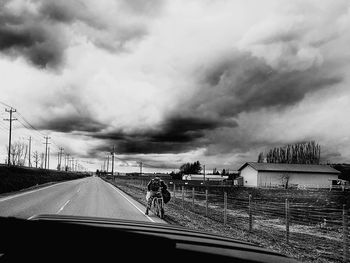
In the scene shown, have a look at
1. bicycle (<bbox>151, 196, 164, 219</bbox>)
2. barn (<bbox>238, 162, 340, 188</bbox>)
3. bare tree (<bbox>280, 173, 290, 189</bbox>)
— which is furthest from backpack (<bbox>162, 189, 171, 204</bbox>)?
bare tree (<bbox>280, 173, 290, 189</bbox>)

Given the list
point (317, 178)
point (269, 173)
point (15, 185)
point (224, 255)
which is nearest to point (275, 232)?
point (224, 255)

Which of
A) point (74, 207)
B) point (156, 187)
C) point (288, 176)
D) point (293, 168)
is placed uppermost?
point (156, 187)

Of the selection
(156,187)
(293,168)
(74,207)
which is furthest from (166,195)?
(293,168)

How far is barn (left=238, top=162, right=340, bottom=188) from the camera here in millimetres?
97000

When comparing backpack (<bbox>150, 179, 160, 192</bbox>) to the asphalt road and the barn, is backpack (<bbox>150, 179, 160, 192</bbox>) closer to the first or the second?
the asphalt road

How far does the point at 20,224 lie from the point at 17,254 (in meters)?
0.12

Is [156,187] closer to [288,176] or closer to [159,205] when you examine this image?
[159,205]

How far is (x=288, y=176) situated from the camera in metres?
95.4

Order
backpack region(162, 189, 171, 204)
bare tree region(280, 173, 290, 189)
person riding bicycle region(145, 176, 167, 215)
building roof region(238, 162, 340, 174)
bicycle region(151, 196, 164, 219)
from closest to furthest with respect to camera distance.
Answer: bicycle region(151, 196, 164, 219)
backpack region(162, 189, 171, 204)
person riding bicycle region(145, 176, 167, 215)
bare tree region(280, 173, 290, 189)
building roof region(238, 162, 340, 174)

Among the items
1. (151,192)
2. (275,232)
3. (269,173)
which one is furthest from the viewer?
(269,173)

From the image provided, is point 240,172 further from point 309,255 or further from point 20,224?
point 20,224

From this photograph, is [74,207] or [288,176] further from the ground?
[74,207]

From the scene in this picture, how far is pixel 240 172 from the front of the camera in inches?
4407

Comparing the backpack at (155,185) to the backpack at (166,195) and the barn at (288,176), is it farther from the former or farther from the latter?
the barn at (288,176)
